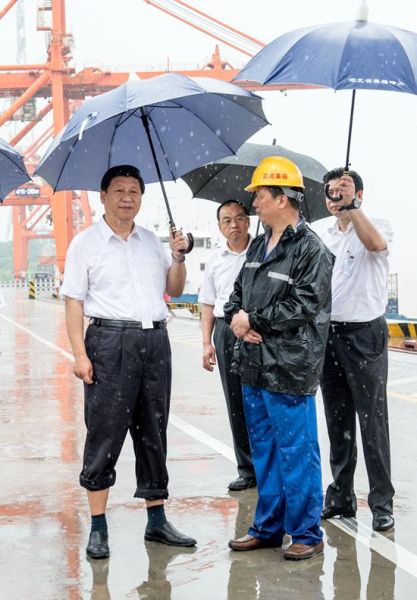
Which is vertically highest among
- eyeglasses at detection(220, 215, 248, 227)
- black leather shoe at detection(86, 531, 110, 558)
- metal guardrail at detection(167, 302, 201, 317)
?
eyeglasses at detection(220, 215, 248, 227)

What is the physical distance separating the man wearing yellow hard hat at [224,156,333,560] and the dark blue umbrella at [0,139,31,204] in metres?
1.51

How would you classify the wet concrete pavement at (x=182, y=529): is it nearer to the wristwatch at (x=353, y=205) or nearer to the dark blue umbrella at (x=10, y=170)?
the wristwatch at (x=353, y=205)

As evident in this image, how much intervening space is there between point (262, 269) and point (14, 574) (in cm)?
179

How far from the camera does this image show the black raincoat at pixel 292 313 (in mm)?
4129

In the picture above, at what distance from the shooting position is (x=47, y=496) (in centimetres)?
558

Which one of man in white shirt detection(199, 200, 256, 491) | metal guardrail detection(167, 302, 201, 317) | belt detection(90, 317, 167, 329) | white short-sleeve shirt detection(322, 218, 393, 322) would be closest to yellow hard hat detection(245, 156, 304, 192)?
white short-sleeve shirt detection(322, 218, 393, 322)

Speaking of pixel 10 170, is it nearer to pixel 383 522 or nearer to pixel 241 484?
pixel 241 484

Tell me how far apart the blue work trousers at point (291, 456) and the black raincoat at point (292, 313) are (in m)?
0.10

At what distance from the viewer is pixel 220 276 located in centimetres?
579

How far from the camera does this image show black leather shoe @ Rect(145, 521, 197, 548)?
14.8ft

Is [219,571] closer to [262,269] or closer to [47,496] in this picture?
[262,269]

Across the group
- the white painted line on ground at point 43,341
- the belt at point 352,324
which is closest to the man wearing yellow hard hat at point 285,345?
the belt at point 352,324

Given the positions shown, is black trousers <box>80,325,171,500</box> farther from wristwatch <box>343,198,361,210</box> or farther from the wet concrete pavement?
wristwatch <box>343,198,361,210</box>

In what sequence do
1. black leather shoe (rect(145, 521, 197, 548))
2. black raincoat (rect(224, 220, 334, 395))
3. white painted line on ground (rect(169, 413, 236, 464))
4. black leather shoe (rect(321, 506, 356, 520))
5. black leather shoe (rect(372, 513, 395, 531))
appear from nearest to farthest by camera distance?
black raincoat (rect(224, 220, 334, 395)) < black leather shoe (rect(145, 521, 197, 548)) < black leather shoe (rect(372, 513, 395, 531)) < black leather shoe (rect(321, 506, 356, 520)) < white painted line on ground (rect(169, 413, 236, 464))
